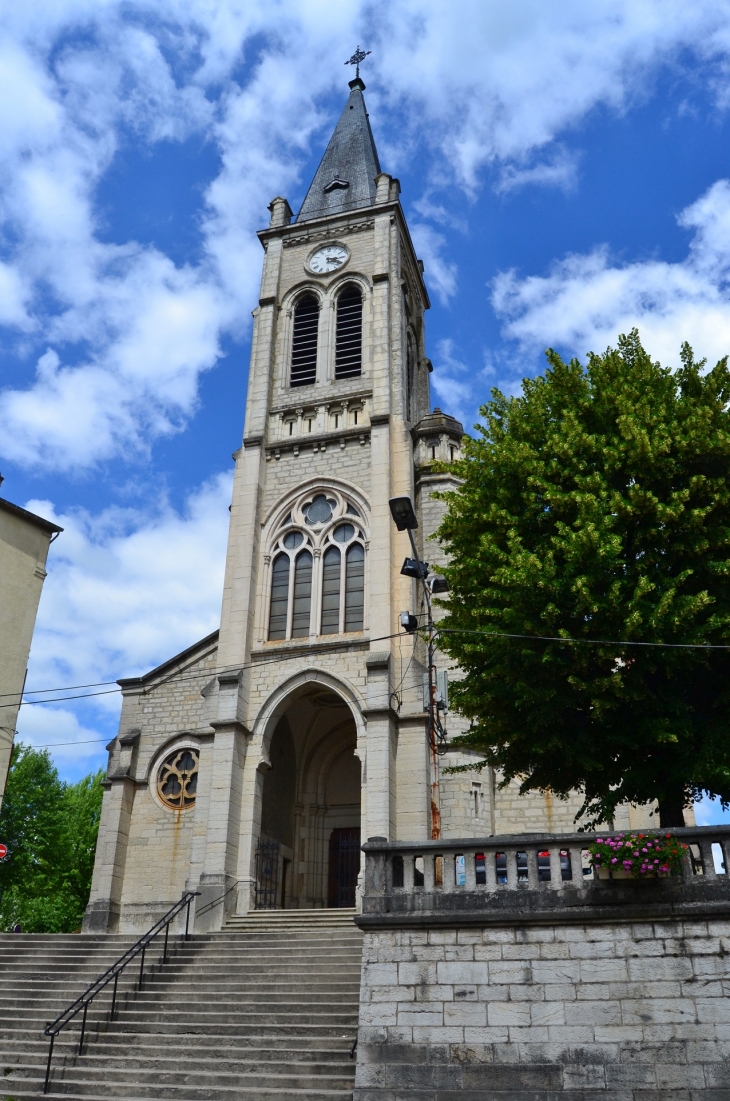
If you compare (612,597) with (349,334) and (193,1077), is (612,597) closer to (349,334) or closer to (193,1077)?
(193,1077)

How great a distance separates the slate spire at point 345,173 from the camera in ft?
101

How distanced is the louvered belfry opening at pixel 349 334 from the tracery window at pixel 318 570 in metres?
4.42

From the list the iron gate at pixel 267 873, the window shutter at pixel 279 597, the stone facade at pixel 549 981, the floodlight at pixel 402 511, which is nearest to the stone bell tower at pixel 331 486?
the window shutter at pixel 279 597

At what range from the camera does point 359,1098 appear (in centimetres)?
901

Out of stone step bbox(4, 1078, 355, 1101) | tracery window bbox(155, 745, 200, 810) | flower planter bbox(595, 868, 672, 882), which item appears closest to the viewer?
flower planter bbox(595, 868, 672, 882)

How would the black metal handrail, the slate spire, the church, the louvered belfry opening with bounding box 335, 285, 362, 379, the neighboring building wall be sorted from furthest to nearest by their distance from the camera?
the slate spire → the louvered belfry opening with bounding box 335, 285, 362, 379 → the neighboring building wall → the church → the black metal handrail

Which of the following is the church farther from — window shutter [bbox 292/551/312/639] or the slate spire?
the slate spire

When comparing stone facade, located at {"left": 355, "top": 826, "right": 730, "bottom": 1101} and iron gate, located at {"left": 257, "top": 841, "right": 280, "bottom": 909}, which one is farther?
iron gate, located at {"left": 257, "top": 841, "right": 280, "bottom": 909}

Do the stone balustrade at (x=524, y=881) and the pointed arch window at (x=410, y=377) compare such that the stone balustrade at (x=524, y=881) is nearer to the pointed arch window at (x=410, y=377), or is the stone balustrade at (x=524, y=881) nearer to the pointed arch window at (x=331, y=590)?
the pointed arch window at (x=331, y=590)

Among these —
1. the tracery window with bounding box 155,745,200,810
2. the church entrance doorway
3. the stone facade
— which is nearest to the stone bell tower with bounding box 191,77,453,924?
the church entrance doorway

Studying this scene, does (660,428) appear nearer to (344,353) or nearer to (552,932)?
(552,932)

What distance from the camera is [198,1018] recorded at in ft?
40.4

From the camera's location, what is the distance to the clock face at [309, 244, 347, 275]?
27938mm

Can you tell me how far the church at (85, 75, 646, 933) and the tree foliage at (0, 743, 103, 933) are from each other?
10.8 metres
